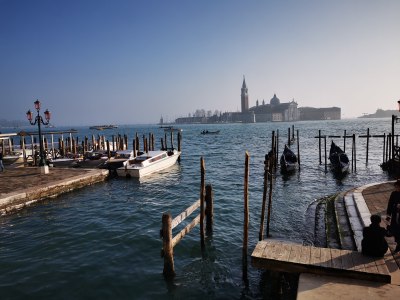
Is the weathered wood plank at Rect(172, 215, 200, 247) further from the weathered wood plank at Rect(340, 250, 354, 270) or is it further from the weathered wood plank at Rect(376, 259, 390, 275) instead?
the weathered wood plank at Rect(376, 259, 390, 275)

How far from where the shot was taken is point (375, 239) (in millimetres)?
6219

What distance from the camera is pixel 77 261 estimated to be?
8875 mm

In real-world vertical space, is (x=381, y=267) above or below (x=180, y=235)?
above

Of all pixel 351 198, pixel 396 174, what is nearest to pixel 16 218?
pixel 351 198

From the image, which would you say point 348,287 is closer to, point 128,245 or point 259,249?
point 259,249

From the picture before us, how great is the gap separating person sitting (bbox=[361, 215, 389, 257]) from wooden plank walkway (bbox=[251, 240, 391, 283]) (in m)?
0.14

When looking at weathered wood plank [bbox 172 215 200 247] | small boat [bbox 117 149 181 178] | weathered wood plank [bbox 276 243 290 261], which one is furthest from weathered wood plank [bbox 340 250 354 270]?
small boat [bbox 117 149 181 178]

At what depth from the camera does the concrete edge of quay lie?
13.3 metres

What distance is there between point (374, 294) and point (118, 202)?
42.1ft

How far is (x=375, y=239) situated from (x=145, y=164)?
61.9 feet

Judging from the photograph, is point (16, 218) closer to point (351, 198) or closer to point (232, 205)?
point (232, 205)

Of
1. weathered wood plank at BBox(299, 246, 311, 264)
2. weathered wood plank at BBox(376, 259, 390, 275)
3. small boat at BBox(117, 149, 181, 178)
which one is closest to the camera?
weathered wood plank at BBox(376, 259, 390, 275)

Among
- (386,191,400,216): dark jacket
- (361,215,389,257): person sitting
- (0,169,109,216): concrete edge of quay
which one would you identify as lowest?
(0,169,109,216): concrete edge of quay

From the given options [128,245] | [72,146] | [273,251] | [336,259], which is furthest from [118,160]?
[336,259]
